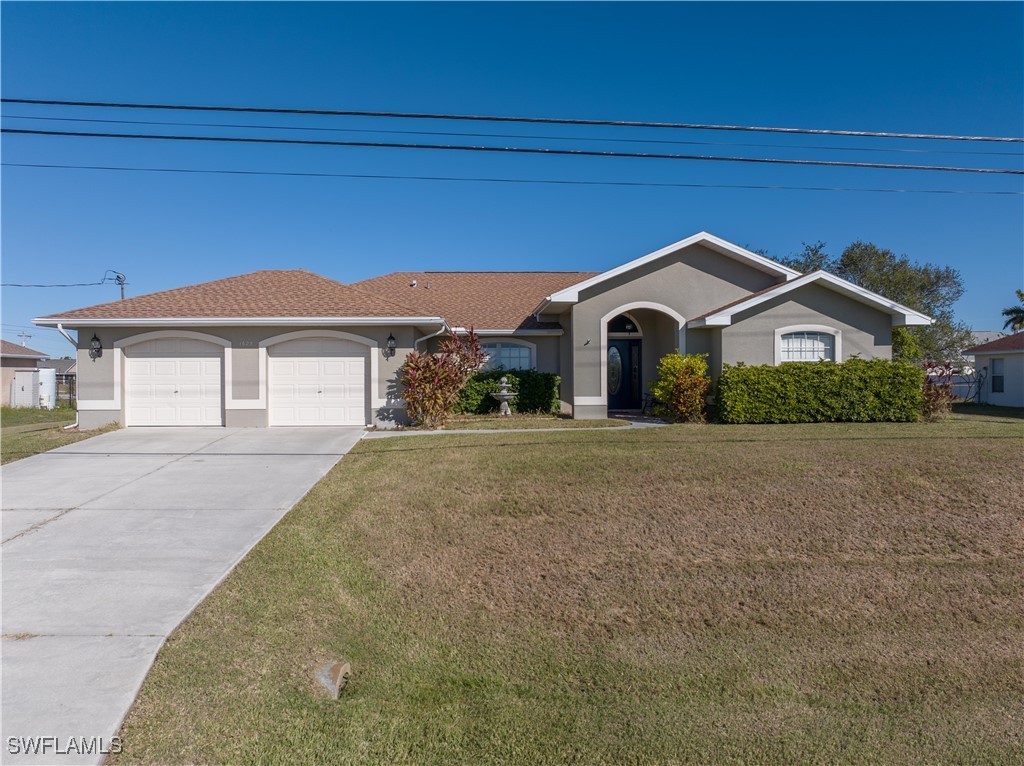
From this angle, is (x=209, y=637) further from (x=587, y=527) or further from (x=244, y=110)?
(x=244, y=110)

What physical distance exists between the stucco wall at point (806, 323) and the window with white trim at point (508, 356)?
606 centimetres

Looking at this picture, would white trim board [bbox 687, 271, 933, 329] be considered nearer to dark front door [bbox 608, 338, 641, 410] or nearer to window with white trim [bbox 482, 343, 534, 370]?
dark front door [bbox 608, 338, 641, 410]

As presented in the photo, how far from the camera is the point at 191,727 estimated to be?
3.51m

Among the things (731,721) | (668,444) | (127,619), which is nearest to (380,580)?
(127,619)

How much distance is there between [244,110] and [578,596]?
7816 millimetres

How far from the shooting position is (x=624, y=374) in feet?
59.5

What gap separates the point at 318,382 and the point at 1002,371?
25052 mm

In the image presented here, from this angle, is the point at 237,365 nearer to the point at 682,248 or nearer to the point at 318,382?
the point at 318,382

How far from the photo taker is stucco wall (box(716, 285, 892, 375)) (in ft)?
47.5

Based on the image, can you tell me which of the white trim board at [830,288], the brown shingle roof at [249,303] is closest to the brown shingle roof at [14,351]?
the brown shingle roof at [249,303]

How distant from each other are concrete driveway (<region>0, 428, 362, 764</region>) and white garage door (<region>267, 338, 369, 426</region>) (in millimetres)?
2558

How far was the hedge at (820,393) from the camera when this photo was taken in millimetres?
13492

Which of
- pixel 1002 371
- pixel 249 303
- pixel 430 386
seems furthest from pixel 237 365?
pixel 1002 371

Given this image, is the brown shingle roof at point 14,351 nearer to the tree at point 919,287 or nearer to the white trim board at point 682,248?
the white trim board at point 682,248
